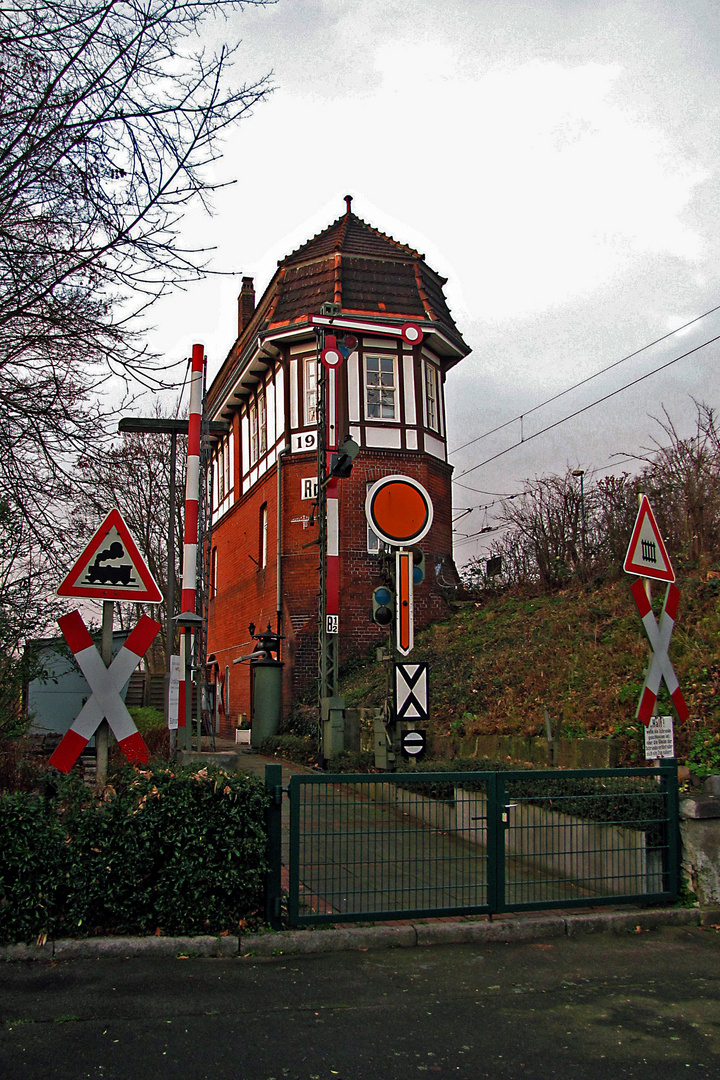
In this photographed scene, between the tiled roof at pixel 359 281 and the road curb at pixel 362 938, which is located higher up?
the tiled roof at pixel 359 281

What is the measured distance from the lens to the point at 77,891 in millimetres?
5727

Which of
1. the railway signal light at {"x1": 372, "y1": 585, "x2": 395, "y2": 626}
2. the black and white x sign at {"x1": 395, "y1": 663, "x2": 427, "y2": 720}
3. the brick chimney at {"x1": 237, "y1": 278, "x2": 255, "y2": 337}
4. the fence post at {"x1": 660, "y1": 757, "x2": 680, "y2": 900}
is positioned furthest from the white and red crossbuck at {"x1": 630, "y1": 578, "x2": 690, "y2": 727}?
the brick chimney at {"x1": 237, "y1": 278, "x2": 255, "y2": 337}

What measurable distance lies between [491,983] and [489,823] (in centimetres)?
141

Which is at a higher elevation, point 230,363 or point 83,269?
point 230,363

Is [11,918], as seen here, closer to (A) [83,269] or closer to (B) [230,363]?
(A) [83,269]

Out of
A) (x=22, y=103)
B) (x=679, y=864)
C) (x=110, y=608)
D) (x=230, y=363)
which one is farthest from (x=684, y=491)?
(x=230, y=363)

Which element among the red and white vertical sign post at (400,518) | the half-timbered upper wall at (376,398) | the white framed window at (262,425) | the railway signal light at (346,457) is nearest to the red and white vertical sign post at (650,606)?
the red and white vertical sign post at (400,518)

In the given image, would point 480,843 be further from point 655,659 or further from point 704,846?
point 655,659

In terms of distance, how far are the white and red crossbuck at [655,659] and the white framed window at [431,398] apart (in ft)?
60.1

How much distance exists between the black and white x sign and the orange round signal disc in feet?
5.39

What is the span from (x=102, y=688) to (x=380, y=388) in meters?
19.6

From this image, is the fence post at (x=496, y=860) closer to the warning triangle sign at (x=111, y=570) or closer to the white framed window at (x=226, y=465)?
the warning triangle sign at (x=111, y=570)

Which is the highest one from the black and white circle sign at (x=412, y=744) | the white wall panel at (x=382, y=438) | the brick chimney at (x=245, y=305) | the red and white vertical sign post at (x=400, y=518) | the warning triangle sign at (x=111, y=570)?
the brick chimney at (x=245, y=305)

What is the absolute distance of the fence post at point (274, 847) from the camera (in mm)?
6141
